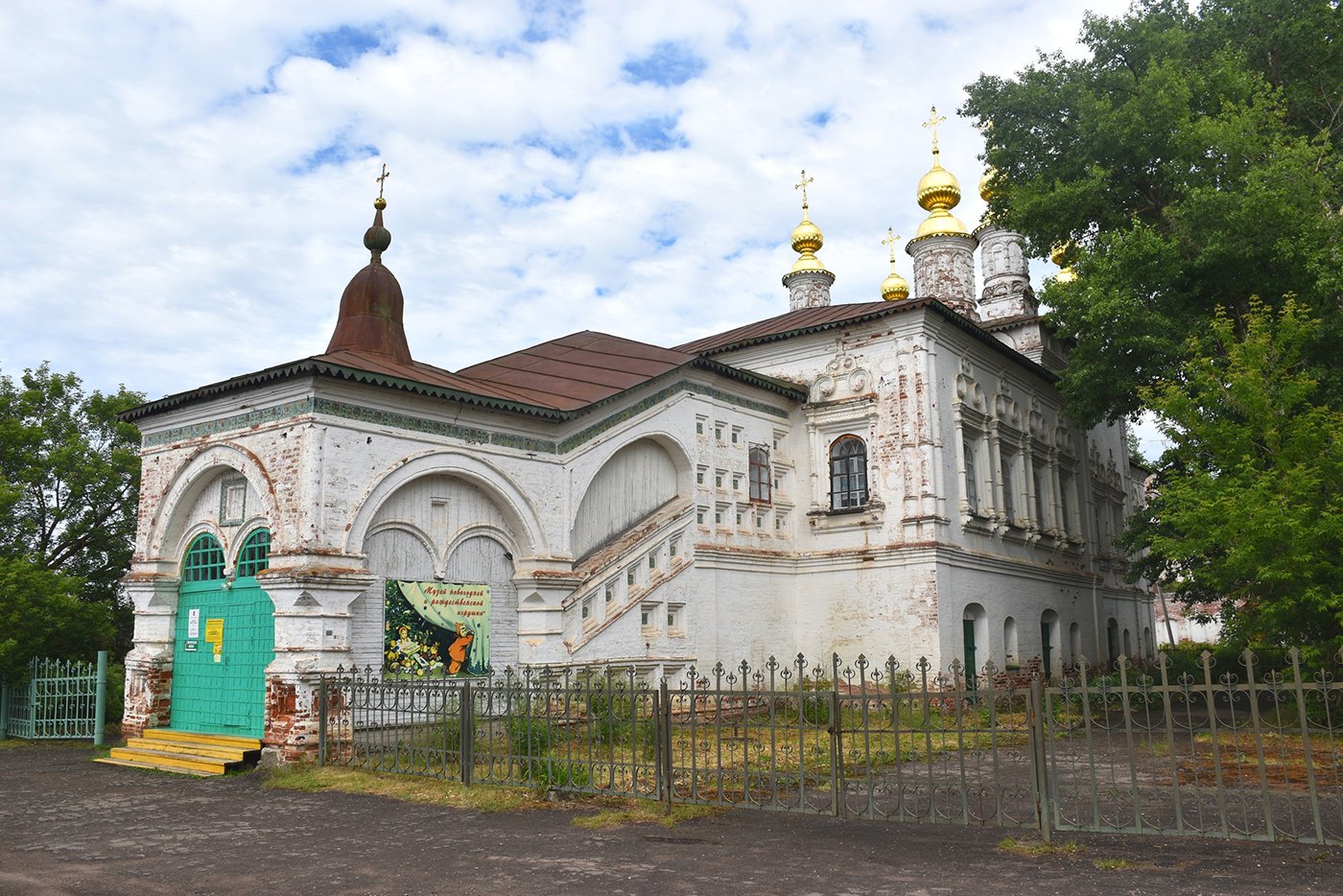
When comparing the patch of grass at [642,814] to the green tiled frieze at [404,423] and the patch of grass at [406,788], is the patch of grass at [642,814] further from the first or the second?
the green tiled frieze at [404,423]

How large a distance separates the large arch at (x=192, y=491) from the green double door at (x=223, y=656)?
68cm

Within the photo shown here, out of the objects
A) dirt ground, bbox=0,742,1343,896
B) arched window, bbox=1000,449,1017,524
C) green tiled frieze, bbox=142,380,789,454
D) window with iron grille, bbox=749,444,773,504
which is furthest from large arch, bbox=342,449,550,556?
arched window, bbox=1000,449,1017,524

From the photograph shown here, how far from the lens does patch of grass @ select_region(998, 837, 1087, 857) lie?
24.0 ft

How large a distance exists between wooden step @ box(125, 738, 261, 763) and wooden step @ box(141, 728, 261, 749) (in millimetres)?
48

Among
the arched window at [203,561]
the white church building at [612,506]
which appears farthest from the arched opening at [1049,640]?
the arched window at [203,561]

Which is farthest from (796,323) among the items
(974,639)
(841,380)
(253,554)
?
(253,554)

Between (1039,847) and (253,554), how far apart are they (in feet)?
33.5

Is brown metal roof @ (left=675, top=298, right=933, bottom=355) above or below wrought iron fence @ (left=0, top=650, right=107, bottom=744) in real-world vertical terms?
above

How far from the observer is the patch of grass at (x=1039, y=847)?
7328 mm

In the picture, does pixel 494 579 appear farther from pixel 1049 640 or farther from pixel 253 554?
pixel 1049 640

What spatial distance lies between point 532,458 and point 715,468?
13.5ft

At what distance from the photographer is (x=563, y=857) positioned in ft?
24.7

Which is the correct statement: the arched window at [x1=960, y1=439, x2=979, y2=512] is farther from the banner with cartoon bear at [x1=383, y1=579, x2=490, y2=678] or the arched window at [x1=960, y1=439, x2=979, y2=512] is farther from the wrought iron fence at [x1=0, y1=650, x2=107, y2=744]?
the wrought iron fence at [x1=0, y1=650, x2=107, y2=744]

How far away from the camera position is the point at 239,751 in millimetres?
12234
